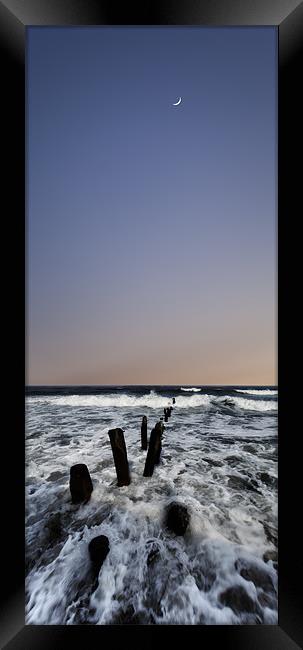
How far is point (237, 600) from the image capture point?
7.68 ft

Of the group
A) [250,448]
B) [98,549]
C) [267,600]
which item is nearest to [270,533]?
[267,600]

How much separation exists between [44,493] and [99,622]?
2603 millimetres

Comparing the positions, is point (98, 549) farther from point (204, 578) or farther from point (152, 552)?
point (204, 578)

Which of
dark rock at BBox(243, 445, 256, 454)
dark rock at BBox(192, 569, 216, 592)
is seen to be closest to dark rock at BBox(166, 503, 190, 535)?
dark rock at BBox(192, 569, 216, 592)

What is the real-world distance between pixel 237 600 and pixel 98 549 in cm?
161

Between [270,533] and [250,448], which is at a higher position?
[270,533]

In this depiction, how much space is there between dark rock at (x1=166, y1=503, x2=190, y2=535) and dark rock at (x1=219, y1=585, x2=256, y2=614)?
0.84 m

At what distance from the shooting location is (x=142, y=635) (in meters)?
1.64

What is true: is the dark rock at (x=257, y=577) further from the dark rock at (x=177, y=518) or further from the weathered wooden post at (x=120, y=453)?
the weathered wooden post at (x=120, y=453)

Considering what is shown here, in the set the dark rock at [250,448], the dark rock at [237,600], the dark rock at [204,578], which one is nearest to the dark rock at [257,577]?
the dark rock at [237,600]
